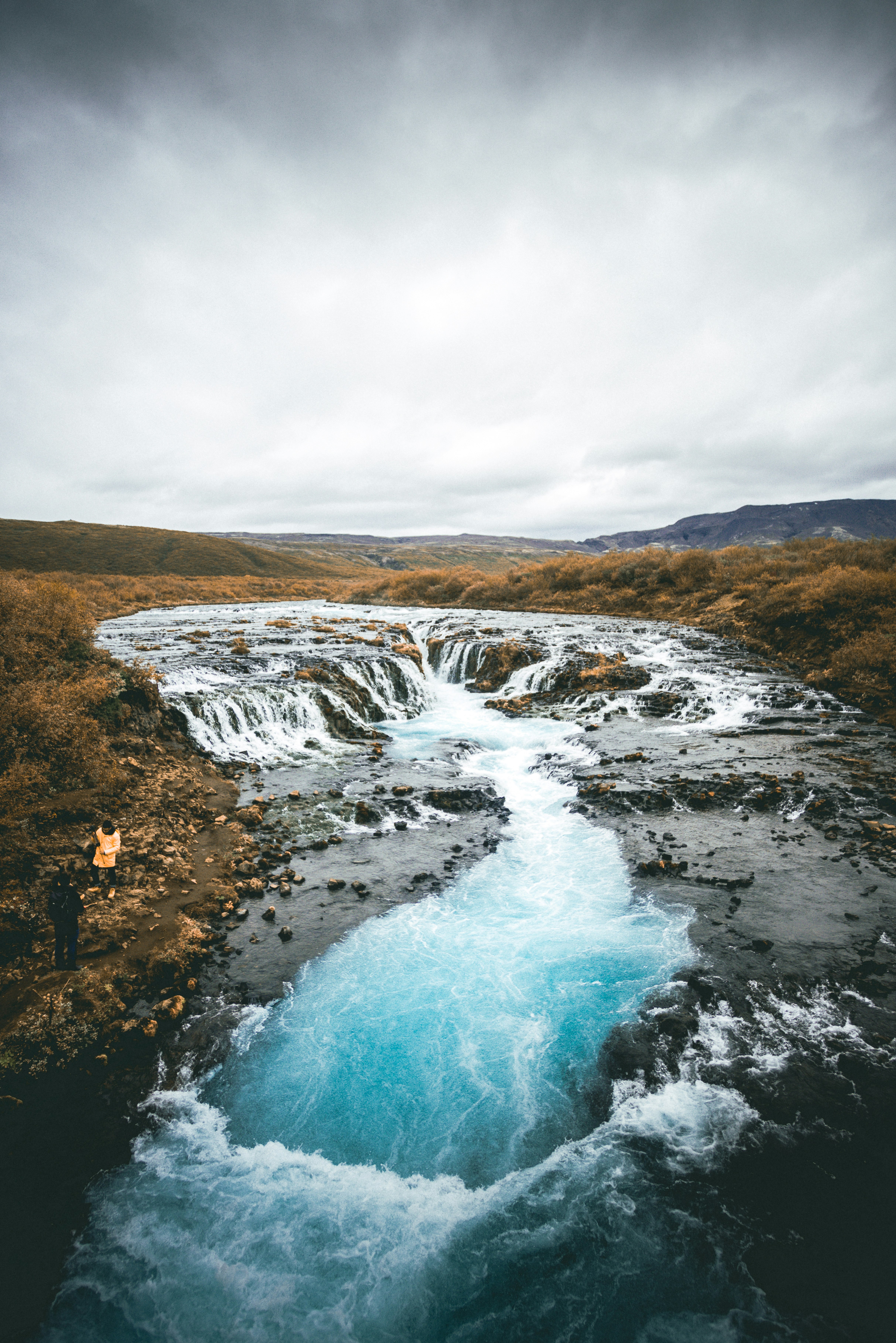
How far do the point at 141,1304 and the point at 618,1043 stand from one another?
6.64 meters

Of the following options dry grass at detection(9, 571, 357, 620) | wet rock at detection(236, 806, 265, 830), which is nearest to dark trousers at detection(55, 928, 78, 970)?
wet rock at detection(236, 806, 265, 830)

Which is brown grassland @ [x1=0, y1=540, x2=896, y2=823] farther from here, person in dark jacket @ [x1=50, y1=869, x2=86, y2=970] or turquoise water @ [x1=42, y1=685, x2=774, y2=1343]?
turquoise water @ [x1=42, y1=685, x2=774, y2=1343]

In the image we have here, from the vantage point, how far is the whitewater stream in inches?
211

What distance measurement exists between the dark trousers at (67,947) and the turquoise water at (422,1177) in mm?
2970

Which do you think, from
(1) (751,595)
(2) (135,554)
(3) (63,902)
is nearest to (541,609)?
(1) (751,595)

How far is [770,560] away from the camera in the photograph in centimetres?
4519

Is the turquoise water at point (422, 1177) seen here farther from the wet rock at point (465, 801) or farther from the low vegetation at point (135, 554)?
the low vegetation at point (135, 554)

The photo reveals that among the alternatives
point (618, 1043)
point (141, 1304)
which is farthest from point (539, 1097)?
point (141, 1304)

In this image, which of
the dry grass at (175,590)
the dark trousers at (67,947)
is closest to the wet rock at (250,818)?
the dark trousers at (67,947)

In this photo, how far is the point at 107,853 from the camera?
10.4 metres

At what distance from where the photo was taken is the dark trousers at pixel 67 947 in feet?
28.2

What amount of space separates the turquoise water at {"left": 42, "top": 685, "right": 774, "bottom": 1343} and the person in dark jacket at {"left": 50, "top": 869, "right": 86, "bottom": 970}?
A: 304 cm

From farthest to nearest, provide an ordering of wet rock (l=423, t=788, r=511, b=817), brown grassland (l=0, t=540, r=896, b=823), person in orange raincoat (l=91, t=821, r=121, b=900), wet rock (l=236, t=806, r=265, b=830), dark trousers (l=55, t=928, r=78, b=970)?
wet rock (l=423, t=788, r=511, b=817) < wet rock (l=236, t=806, r=265, b=830) < brown grassland (l=0, t=540, r=896, b=823) < person in orange raincoat (l=91, t=821, r=121, b=900) < dark trousers (l=55, t=928, r=78, b=970)

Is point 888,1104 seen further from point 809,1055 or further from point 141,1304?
point 141,1304
